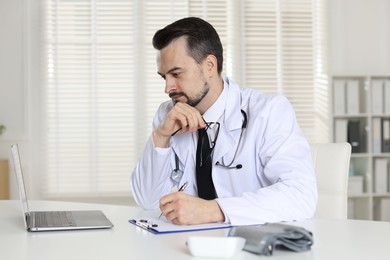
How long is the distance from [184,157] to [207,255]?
963 mm

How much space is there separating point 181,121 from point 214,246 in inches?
34.2

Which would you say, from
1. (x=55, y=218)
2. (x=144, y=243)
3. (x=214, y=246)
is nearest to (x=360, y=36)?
(x=55, y=218)

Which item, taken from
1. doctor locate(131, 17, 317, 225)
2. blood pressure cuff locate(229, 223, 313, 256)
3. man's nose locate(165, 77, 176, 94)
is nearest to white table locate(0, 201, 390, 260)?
blood pressure cuff locate(229, 223, 313, 256)

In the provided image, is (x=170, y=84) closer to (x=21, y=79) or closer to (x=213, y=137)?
(x=213, y=137)

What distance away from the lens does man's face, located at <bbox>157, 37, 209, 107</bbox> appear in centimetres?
229

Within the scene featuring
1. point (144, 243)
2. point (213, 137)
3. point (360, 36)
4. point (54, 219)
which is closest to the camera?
point (144, 243)

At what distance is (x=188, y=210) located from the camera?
67.7 inches

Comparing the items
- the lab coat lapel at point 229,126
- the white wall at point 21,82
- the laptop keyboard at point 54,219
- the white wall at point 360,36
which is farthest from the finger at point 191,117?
the white wall at point 360,36

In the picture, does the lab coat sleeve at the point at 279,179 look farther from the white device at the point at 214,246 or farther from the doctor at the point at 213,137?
the white device at the point at 214,246

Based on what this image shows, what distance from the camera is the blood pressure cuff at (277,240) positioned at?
53.6 inches

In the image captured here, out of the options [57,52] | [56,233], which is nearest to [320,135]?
[57,52]

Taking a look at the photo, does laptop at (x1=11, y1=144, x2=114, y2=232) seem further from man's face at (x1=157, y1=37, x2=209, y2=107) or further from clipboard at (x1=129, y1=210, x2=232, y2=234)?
man's face at (x1=157, y1=37, x2=209, y2=107)

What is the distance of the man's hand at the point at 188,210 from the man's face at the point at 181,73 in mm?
648

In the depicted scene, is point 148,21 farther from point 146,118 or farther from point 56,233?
point 56,233
